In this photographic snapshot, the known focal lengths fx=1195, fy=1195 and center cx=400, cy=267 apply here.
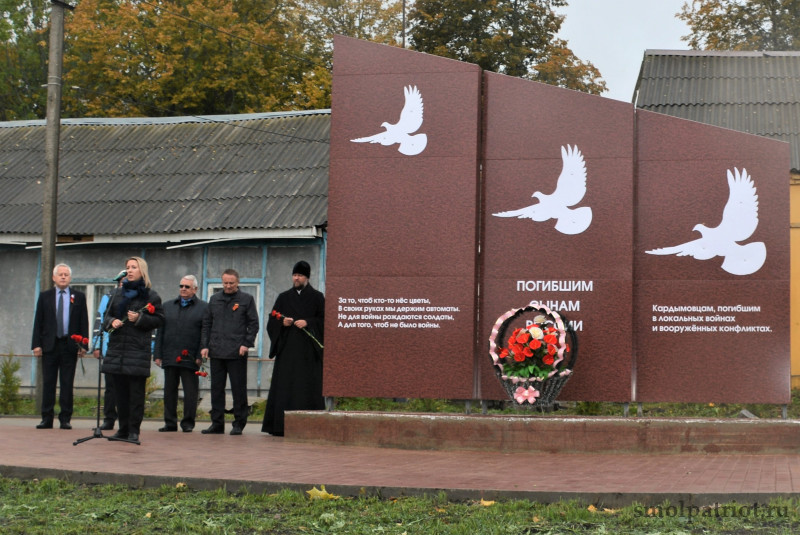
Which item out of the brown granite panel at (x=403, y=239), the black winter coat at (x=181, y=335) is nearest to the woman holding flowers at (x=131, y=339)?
the black winter coat at (x=181, y=335)

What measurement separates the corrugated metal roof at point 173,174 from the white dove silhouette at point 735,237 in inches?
360

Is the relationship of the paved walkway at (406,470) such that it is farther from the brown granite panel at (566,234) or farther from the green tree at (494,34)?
the green tree at (494,34)

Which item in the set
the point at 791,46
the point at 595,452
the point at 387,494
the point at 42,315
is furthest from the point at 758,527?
the point at 791,46

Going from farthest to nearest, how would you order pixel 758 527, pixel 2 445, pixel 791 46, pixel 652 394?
pixel 791 46 < pixel 652 394 < pixel 2 445 < pixel 758 527

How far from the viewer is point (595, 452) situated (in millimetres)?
11016

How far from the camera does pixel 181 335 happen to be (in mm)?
13359

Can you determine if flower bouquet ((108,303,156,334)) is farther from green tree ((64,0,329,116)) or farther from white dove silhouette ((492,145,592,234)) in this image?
green tree ((64,0,329,116))

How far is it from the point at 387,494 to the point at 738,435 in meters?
4.26

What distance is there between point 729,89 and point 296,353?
12.9 m

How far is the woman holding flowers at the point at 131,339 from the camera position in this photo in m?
11.4

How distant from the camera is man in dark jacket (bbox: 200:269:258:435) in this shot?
13.0m

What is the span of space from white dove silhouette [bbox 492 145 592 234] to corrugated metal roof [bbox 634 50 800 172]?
33.0 feet

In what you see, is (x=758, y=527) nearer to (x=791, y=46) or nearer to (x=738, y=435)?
(x=738, y=435)

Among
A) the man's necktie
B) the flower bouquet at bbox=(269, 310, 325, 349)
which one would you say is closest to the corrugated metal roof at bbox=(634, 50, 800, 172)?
the flower bouquet at bbox=(269, 310, 325, 349)
